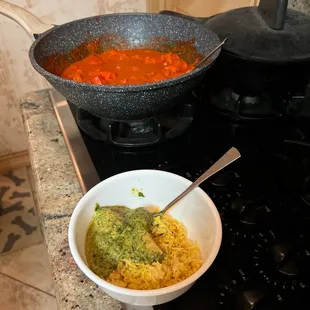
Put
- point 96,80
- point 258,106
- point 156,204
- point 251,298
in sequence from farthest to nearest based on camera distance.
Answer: point 258,106
point 96,80
point 156,204
point 251,298

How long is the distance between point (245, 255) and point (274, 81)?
328mm

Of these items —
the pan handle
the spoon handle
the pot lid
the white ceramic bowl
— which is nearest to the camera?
the white ceramic bowl

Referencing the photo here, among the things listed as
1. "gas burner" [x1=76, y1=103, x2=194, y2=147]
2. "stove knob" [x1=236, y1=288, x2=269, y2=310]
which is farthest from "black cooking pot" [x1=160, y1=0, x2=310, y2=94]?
"stove knob" [x1=236, y1=288, x2=269, y2=310]

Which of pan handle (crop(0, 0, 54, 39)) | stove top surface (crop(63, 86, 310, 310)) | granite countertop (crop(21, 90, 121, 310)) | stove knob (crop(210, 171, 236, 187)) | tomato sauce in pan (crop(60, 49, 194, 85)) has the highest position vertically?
pan handle (crop(0, 0, 54, 39))

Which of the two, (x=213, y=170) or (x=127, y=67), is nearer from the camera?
(x=213, y=170)

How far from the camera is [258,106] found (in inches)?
30.3

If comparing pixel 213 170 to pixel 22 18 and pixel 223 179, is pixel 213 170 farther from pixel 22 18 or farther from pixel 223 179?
pixel 22 18

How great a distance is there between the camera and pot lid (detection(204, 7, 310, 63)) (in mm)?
650

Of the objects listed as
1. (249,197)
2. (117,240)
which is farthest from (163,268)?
(249,197)

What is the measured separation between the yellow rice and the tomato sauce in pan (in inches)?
11.8

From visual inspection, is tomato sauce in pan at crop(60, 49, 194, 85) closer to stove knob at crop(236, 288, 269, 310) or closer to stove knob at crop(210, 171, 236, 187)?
stove knob at crop(210, 171, 236, 187)

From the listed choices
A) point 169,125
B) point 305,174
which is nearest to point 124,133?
point 169,125

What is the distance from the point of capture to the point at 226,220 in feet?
1.78

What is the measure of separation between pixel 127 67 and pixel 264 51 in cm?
25
